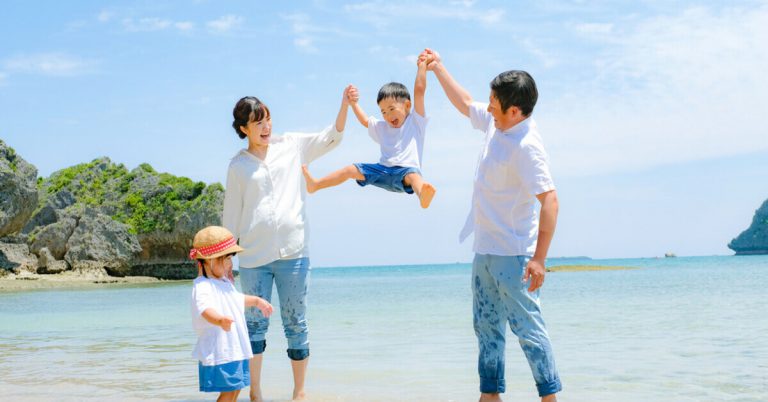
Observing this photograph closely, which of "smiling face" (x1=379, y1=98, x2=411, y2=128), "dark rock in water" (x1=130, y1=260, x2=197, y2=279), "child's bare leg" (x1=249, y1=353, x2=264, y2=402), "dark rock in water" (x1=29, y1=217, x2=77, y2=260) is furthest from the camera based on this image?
"dark rock in water" (x1=130, y1=260, x2=197, y2=279)

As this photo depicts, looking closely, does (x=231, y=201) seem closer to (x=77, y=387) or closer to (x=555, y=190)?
(x=555, y=190)

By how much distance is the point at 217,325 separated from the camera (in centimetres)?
366

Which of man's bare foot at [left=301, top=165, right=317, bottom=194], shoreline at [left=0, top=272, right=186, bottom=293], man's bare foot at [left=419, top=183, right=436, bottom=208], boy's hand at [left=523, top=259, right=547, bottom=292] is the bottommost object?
shoreline at [left=0, top=272, right=186, bottom=293]

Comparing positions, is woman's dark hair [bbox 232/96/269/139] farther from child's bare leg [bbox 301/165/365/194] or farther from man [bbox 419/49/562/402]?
man [bbox 419/49/562/402]

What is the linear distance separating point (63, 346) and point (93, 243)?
3108 centimetres

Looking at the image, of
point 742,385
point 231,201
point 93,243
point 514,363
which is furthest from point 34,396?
point 93,243

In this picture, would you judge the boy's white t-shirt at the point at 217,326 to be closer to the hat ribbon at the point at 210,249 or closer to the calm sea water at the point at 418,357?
the hat ribbon at the point at 210,249

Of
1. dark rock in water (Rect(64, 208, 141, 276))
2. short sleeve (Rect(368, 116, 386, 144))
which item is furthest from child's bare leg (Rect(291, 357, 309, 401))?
dark rock in water (Rect(64, 208, 141, 276))

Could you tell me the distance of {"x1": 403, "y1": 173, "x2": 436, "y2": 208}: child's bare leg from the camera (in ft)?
15.4

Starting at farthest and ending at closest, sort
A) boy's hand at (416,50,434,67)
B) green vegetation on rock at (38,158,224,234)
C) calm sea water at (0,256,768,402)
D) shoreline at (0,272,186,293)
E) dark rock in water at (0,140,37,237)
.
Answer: green vegetation on rock at (38,158,224,234) < dark rock in water at (0,140,37,237) < shoreline at (0,272,186,293) < calm sea water at (0,256,768,402) < boy's hand at (416,50,434,67)

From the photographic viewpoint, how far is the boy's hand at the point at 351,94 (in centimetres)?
508

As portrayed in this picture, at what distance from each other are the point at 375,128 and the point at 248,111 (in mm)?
1031

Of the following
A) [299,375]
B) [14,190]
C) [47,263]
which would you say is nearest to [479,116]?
[299,375]

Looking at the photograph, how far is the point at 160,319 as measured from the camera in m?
14.1
